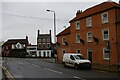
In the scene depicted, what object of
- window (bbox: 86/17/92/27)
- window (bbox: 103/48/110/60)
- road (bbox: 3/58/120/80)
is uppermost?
window (bbox: 86/17/92/27)

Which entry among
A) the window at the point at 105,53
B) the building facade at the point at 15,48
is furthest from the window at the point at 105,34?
the building facade at the point at 15,48

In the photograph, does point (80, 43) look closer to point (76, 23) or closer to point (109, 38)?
point (76, 23)

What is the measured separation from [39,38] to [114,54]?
2248 inches

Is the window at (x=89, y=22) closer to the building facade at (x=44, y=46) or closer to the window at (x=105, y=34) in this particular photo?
the window at (x=105, y=34)

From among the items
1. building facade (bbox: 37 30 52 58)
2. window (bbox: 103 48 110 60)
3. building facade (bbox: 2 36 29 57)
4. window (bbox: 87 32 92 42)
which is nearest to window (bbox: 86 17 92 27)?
window (bbox: 87 32 92 42)

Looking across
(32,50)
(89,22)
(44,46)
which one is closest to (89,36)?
(89,22)

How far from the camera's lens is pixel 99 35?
26969mm

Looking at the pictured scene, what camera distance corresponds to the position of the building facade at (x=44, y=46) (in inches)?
2985

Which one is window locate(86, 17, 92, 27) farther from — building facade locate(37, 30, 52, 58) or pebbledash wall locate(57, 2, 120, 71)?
building facade locate(37, 30, 52, 58)

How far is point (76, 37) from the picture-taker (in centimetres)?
3341

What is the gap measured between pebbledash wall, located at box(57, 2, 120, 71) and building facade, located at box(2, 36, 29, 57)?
54.4 metres

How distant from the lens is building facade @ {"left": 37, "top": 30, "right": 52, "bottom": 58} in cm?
7581

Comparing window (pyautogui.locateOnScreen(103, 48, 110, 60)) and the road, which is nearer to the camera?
the road

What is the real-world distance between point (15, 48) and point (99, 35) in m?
66.4
